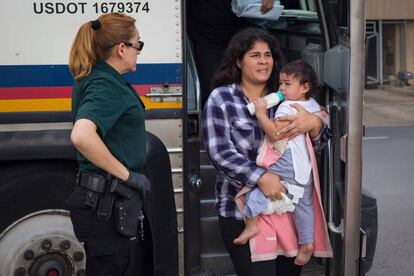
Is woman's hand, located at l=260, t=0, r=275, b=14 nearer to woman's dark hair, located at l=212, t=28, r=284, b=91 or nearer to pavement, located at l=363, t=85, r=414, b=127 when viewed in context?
woman's dark hair, located at l=212, t=28, r=284, b=91

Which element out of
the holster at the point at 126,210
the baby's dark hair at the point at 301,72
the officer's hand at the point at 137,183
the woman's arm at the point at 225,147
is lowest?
the holster at the point at 126,210

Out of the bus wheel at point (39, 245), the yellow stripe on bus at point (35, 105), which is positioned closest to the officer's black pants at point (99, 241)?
the bus wheel at point (39, 245)

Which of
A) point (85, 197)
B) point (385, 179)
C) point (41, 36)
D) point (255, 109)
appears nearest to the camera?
point (85, 197)

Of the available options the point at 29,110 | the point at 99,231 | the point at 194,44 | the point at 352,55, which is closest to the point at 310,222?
the point at 352,55

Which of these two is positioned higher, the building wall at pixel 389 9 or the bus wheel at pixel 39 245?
the building wall at pixel 389 9

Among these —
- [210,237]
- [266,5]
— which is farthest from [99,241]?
[266,5]

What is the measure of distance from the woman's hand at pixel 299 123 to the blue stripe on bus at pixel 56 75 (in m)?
0.74

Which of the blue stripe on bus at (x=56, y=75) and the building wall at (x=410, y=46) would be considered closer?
the blue stripe on bus at (x=56, y=75)

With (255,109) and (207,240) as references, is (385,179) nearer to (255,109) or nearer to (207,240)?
(207,240)

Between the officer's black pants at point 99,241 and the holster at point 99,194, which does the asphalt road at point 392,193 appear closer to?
the officer's black pants at point 99,241

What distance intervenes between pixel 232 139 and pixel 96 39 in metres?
Result: 0.78

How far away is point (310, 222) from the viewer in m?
2.90

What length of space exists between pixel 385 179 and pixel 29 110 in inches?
223

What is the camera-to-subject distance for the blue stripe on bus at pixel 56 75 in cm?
315
